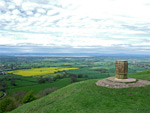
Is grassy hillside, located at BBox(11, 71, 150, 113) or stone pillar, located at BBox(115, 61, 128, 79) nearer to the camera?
grassy hillside, located at BBox(11, 71, 150, 113)

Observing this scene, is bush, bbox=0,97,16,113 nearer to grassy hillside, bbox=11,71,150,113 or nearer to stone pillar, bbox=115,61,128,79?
grassy hillside, bbox=11,71,150,113

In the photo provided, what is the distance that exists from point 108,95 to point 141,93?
180 inches

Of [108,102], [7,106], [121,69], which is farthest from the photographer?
[7,106]

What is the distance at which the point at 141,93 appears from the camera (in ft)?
62.4

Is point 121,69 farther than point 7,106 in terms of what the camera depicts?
No

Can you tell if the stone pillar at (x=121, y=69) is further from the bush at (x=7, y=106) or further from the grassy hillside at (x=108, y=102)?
the bush at (x=7, y=106)

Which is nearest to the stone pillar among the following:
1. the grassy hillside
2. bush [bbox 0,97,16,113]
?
the grassy hillside

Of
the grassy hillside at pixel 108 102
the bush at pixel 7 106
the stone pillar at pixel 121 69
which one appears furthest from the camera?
the bush at pixel 7 106

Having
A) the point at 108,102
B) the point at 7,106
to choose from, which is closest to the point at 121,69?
the point at 108,102

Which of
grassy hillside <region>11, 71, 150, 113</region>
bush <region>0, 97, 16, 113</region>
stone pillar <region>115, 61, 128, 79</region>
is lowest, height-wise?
bush <region>0, 97, 16, 113</region>

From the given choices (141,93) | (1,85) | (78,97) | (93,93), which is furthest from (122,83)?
(1,85)

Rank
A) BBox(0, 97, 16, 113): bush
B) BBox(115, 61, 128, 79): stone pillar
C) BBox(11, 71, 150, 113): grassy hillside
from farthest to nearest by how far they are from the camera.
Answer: BBox(0, 97, 16, 113): bush → BBox(115, 61, 128, 79): stone pillar → BBox(11, 71, 150, 113): grassy hillside

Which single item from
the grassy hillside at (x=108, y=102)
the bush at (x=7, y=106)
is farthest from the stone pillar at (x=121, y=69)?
the bush at (x=7, y=106)

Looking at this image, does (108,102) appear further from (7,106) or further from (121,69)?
(7,106)
